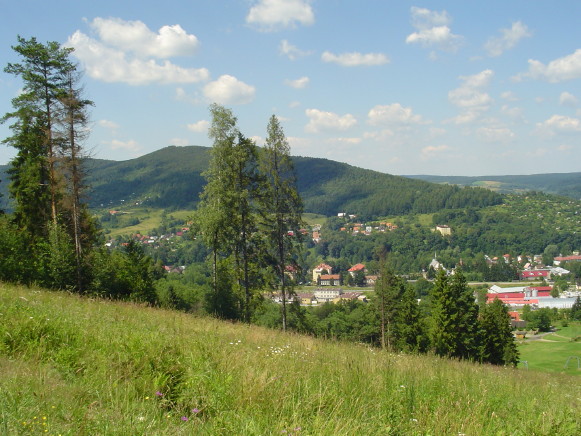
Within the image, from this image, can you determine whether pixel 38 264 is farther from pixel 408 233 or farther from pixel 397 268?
pixel 408 233

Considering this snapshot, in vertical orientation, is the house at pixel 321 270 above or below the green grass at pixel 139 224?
below

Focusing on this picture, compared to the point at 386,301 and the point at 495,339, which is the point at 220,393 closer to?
the point at 386,301

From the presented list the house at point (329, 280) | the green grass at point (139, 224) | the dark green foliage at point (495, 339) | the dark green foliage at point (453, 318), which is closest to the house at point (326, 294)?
the house at point (329, 280)

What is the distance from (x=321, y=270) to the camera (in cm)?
15762

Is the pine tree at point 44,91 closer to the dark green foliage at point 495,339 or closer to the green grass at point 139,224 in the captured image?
the dark green foliage at point 495,339

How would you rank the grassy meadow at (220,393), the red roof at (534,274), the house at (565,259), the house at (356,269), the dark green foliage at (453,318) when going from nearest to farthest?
the grassy meadow at (220,393), the dark green foliage at (453,318), the red roof at (534,274), the house at (356,269), the house at (565,259)

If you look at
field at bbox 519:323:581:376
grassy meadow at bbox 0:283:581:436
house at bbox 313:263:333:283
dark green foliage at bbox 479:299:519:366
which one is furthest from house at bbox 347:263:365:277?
grassy meadow at bbox 0:283:581:436

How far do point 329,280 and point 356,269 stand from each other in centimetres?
1306

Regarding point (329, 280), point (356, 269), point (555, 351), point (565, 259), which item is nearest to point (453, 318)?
point (555, 351)

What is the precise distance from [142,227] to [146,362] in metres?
179

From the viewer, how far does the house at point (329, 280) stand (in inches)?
5787

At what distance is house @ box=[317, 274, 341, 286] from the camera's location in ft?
482

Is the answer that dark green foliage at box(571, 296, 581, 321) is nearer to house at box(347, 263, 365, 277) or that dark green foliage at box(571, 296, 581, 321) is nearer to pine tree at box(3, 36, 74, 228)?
house at box(347, 263, 365, 277)

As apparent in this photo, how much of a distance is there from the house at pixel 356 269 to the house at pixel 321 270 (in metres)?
6.89
